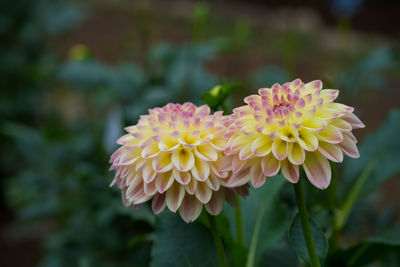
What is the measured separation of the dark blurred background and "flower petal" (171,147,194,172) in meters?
0.28

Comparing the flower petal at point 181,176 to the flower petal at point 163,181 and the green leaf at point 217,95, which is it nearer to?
the flower petal at point 163,181

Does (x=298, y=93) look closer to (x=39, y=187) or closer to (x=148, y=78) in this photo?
(x=148, y=78)

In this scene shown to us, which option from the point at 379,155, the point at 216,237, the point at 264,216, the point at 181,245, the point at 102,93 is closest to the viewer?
the point at 216,237

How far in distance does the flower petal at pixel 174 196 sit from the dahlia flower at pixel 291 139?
55mm

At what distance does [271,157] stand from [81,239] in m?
1.02

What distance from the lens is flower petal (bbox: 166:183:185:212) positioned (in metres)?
0.50

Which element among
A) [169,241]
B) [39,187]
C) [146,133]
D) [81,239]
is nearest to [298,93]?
[146,133]

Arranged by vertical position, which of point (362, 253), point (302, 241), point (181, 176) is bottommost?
point (362, 253)

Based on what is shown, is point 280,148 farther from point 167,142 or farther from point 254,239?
point 254,239

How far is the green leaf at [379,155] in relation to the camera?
0.96 metres

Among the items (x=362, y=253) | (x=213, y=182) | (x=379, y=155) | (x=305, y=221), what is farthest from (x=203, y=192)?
(x=379, y=155)

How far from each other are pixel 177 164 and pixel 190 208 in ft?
0.19

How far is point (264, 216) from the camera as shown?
79 cm

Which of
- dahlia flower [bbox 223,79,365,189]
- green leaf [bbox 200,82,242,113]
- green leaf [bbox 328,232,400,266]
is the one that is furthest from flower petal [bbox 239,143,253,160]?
green leaf [bbox 328,232,400,266]
